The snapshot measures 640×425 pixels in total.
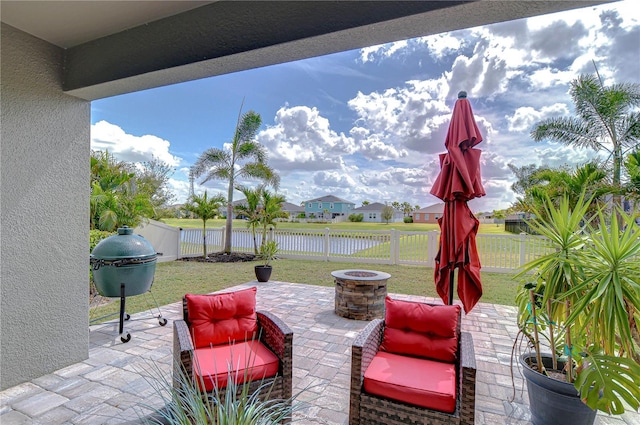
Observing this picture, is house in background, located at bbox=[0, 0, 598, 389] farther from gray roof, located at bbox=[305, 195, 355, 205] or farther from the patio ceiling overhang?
gray roof, located at bbox=[305, 195, 355, 205]

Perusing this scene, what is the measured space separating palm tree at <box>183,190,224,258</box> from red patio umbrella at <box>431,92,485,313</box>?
9.66 m

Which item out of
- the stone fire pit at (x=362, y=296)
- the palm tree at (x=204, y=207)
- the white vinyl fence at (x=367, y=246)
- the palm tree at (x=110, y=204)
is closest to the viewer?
the stone fire pit at (x=362, y=296)

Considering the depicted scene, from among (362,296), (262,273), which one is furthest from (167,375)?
(262,273)

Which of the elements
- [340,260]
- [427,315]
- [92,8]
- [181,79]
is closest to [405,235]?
[340,260]

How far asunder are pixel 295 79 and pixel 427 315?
13453mm

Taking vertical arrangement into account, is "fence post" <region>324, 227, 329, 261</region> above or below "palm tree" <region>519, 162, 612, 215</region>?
below

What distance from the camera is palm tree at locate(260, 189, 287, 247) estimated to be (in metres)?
11.0

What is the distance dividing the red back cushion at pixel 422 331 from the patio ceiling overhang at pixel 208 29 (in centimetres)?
209

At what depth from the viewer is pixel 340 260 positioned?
10867 mm

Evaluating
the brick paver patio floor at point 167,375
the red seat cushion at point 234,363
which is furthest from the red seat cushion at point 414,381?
the red seat cushion at point 234,363

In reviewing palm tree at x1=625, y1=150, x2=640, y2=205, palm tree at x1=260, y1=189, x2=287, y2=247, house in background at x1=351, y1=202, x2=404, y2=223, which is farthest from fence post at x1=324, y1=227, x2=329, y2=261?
house in background at x1=351, y1=202, x2=404, y2=223

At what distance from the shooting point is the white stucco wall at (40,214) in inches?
110

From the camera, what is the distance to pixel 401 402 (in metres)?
2.05

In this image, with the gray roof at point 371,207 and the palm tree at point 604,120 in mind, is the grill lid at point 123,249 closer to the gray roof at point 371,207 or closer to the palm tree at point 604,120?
the palm tree at point 604,120
